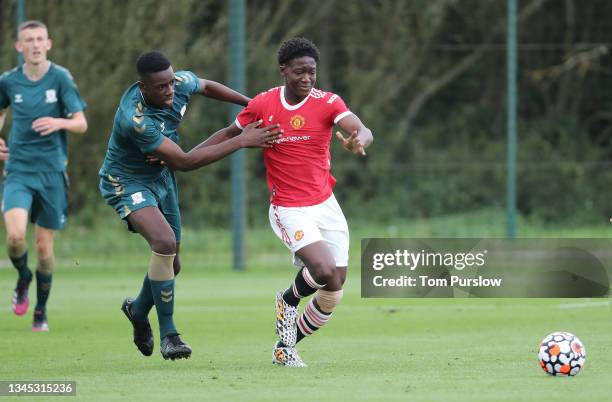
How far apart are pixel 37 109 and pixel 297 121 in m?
4.05

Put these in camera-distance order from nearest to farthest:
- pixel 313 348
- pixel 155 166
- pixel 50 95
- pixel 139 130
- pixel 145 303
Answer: pixel 139 130, pixel 155 166, pixel 145 303, pixel 313 348, pixel 50 95

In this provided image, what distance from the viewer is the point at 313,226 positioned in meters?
8.71

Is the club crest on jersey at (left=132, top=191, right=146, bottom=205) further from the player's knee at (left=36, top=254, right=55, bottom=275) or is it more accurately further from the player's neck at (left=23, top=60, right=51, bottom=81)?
the player's neck at (left=23, top=60, right=51, bottom=81)

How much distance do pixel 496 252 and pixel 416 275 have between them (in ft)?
19.5

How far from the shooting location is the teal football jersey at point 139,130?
870 centimetres

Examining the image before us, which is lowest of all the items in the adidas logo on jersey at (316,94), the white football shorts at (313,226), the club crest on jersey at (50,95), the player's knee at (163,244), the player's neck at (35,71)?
the player's knee at (163,244)

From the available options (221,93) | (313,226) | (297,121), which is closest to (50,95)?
(221,93)

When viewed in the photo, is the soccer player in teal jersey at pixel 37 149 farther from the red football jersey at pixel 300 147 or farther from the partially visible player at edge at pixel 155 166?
the red football jersey at pixel 300 147

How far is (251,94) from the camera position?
2173 centimetres

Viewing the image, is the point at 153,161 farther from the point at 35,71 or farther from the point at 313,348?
the point at 35,71

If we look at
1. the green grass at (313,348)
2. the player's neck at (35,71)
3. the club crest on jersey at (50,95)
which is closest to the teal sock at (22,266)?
the green grass at (313,348)

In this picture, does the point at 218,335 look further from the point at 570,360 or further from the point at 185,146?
the point at 185,146

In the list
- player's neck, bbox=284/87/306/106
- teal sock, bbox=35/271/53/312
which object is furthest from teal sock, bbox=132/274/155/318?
teal sock, bbox=35/271/53/312

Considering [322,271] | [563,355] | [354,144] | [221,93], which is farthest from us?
[221,93]
